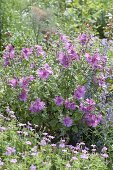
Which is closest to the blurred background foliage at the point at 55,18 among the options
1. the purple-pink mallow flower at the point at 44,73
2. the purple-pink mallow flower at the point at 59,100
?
the purple-pink mallow flower at the point at 44,73

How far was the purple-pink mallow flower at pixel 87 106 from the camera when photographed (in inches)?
175

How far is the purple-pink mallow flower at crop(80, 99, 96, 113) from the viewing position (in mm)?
4438

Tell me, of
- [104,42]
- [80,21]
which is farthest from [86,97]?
[80,21]

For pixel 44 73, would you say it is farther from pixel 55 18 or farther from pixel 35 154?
pixel 55 18

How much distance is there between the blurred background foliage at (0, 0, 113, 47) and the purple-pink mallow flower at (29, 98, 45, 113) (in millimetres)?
2106

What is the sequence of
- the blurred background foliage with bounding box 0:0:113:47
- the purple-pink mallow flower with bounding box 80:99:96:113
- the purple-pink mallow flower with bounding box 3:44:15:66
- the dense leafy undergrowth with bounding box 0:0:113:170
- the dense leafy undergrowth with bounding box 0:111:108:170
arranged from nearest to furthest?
the dense leafy undergrowth with bounding box 0:111:108:170
the dense leafy undergrowth with bounding box 0:0:113:170
the purple-pink mallow flower with bounding box 80:99:96:113
the purple-pink mallow flower with bounding box 3:44:15:66
the blurred background foliage with bounding box 0:0:113:47

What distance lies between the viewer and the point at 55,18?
768 cm

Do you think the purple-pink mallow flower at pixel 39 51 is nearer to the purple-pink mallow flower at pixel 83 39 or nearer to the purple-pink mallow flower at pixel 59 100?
the purple-pink mallow flower at pixel 83 39

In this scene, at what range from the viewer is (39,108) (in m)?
4.50

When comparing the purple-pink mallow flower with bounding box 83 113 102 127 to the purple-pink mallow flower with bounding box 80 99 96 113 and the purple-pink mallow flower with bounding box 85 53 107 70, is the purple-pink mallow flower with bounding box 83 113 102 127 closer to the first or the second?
the purple-pink mallow flower with bounding box 80 99 96 113

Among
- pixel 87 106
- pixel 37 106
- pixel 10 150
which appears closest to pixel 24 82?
pixel 37 106

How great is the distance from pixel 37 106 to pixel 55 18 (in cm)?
341

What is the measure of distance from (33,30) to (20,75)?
243 centimetres

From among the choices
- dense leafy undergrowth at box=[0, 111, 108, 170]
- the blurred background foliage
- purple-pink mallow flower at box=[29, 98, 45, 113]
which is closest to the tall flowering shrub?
purple-pink mallow flower at box=[29, 98, 45, 113]
